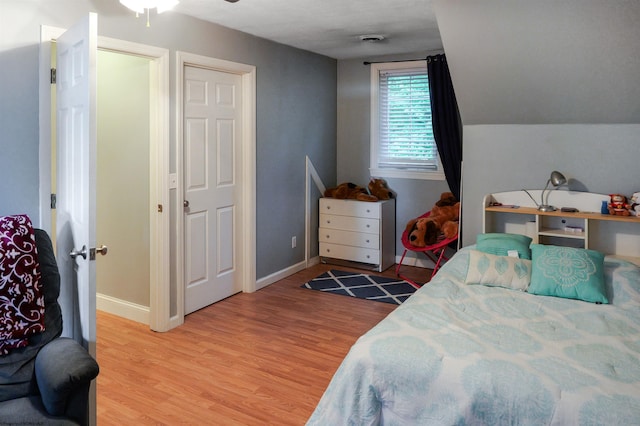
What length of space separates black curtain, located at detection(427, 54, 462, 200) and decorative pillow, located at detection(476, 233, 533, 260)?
1.60m

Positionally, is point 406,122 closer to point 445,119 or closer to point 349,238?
point 445,119

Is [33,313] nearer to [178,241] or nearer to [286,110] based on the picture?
[178,241]

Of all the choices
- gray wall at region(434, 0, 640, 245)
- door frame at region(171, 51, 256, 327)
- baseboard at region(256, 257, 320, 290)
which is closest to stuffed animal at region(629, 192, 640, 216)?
gray wall at region(434, 0, 640, 245)

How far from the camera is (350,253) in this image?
5.44 m

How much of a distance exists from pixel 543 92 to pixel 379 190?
2.20 m

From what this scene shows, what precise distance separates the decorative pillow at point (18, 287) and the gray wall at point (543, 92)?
2577 mm

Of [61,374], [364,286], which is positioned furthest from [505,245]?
[61,374]

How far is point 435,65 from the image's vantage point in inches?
196

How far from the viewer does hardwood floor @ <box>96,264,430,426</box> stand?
2701 mm

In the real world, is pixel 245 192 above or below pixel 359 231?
above

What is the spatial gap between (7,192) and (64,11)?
3.41 feet

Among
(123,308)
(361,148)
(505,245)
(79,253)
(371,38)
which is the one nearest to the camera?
(79,253)

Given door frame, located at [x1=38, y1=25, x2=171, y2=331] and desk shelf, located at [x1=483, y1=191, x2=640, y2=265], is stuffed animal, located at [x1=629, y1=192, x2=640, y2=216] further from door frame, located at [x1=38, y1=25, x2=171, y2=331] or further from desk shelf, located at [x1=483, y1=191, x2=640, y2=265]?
door frame, located at [x1=38, y1=25, x2=171, y2=331]

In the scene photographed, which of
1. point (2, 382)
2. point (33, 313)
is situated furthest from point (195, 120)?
point (2, 382)
